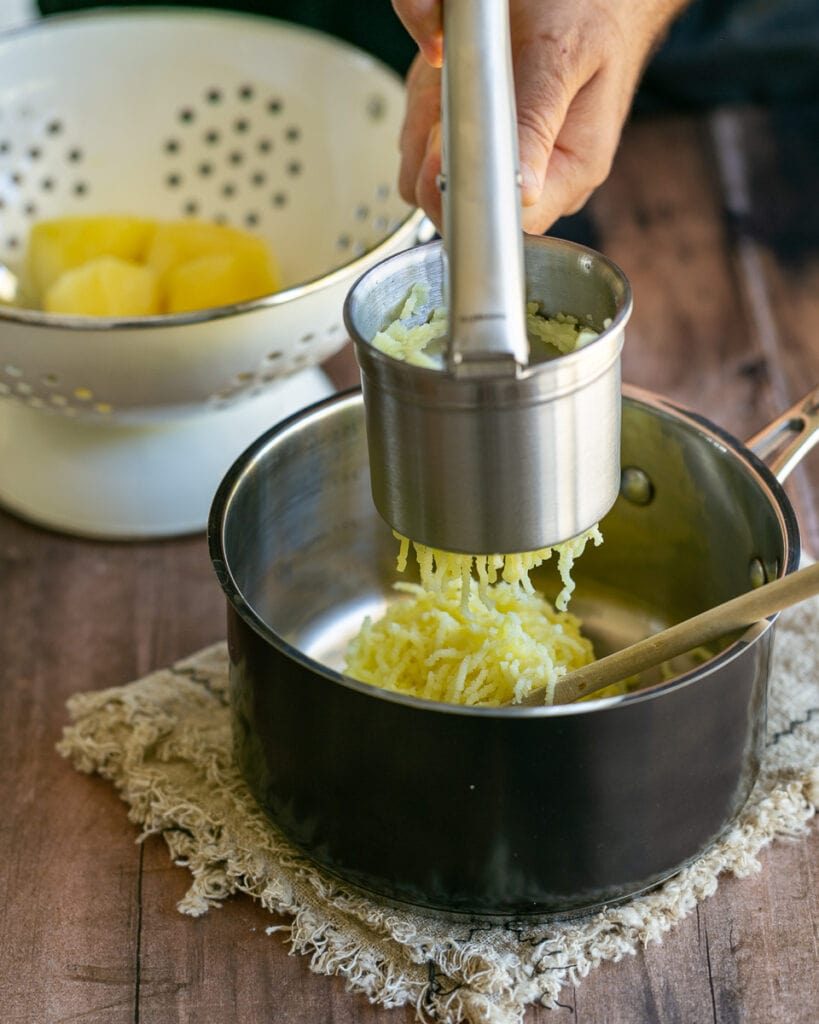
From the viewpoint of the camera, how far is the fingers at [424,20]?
79 centimetres

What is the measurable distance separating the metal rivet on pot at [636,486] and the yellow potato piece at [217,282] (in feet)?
1.10

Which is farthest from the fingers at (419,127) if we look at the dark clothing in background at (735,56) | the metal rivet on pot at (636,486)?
the dark clothing in background at (735,56)

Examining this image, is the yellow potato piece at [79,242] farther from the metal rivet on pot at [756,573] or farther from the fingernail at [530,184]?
the metal rivet on pot at [756,573]

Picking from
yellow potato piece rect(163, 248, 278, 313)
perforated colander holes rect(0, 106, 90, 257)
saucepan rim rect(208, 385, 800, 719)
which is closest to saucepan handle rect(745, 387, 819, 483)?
saucepan rim rect(208, 385, 800, 719)

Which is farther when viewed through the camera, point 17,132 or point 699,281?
point 699,281

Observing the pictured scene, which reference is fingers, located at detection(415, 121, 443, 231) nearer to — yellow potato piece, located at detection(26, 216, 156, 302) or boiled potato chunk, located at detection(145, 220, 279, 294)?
boiled potato chunk, located at detection(145, 220, 279, 294)

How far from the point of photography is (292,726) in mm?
744

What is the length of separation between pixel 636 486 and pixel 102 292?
444mm

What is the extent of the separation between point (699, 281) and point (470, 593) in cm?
68

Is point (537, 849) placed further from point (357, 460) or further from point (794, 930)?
point (357, 460)

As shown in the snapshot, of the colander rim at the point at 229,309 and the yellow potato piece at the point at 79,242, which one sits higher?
the colander rim at the point at 229,309

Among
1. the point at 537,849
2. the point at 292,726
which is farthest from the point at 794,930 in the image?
the point at 292,726

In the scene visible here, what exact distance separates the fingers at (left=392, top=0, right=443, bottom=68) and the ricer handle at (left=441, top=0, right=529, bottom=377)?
0.17 m

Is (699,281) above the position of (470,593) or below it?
below
